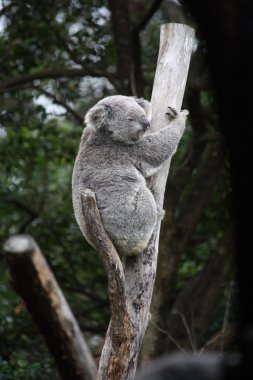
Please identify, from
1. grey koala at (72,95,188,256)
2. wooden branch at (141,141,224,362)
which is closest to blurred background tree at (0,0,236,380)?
wooden branch at (141,141,224,362)

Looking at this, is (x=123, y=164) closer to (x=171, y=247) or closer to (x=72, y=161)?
(x=171, y=247)

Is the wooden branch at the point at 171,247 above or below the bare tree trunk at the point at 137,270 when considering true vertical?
below

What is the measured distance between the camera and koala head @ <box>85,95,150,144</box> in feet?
18.3

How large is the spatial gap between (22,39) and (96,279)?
3400mm

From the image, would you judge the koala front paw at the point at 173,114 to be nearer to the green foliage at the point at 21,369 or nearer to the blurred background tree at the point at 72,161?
the blurred background tree at the point at 72,161

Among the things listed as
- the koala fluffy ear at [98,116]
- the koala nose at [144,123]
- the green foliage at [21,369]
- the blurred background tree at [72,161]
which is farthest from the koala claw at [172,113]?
the green foliage at [21,369]

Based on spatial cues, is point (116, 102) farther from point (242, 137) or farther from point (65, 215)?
point (242, 137)

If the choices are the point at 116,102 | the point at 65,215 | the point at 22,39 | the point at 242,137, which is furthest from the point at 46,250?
the point at 242,137

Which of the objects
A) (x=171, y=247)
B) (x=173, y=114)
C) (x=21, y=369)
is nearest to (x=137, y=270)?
(x=173, y=114)

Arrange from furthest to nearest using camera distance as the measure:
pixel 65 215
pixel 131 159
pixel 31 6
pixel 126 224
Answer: pixel 65 215, pixel 31 6, pixel 131 159, pixel 126 224

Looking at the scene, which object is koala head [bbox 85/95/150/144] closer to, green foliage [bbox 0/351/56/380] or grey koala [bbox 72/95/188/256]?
grey koala [bbox 72/95/188/256]

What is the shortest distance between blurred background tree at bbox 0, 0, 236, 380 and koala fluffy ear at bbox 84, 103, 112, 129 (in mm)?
2092

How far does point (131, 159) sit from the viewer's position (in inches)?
220

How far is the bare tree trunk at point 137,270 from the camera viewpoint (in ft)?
14.8
